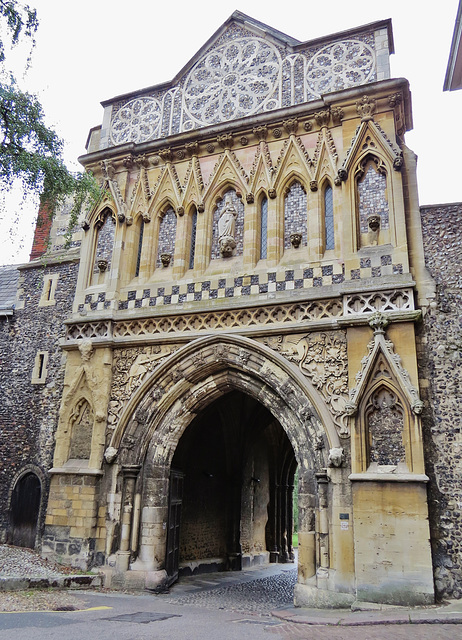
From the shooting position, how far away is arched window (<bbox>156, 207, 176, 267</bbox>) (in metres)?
11.6

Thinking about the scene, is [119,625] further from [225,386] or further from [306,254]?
[306,254]

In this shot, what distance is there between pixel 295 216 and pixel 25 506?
26.2 feet

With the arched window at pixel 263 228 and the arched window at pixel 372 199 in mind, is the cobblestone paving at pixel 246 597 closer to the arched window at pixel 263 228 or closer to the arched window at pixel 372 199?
the arched window at pixel 263 228

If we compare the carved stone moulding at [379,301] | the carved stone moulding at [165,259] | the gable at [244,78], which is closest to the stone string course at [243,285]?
the carved stone moulding at [379,301]

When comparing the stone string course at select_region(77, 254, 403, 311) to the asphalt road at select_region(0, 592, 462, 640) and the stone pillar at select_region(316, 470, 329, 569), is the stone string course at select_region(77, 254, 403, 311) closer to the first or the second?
the stone pillar at select_region(316, 470, 329, 569)

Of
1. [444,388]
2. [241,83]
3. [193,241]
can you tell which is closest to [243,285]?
[193,241]

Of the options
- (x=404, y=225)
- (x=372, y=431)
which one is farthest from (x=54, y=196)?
(x=372, y=431)

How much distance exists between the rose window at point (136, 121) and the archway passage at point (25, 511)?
767cm

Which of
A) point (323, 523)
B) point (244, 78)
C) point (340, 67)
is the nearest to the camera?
point (323, 523)

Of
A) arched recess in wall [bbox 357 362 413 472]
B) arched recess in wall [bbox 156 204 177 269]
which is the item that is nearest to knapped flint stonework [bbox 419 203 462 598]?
arched recess in wall [bbox 357 362 413 472]

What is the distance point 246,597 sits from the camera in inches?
389

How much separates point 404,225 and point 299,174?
2.42 meters

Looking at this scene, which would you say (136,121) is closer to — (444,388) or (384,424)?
(384,424)

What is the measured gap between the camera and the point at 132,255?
11.9m
